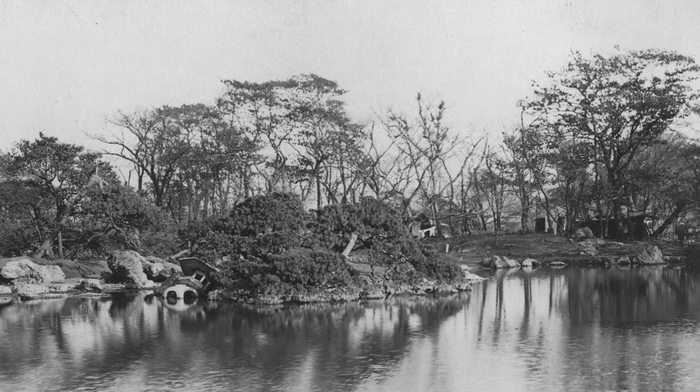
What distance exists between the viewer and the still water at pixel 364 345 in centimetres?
1102

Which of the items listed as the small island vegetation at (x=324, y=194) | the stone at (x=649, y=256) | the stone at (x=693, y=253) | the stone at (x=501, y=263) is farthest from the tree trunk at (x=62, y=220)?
the stone at (x=693, y=253)

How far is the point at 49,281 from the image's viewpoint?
2445 centimetres

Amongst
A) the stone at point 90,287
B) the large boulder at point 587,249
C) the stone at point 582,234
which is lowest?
the stone at point 90,287

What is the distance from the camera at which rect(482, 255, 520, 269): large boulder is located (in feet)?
118

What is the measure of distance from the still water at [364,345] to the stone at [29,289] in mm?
1680

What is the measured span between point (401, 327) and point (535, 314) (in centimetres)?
424

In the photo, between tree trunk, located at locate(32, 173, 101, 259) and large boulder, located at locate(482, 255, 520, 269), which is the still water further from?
large boulder, located at locate(482, 255, 520, 269)

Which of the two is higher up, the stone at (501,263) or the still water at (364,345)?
the stone at (501,263)

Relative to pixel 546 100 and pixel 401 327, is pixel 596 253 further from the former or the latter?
pixel 401 327

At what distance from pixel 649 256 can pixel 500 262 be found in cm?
744

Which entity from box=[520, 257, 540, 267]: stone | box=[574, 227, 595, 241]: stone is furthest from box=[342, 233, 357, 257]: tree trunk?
box=[574, 227, 595, 241]: stone

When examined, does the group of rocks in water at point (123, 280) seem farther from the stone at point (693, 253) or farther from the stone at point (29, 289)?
the stone at point (693, 253)

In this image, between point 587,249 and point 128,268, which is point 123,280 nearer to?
point 128,268

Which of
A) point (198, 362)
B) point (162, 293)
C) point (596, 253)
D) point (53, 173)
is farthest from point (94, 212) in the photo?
point (596, 253)
